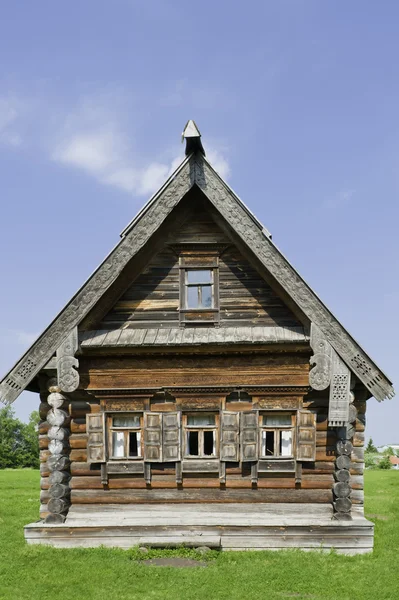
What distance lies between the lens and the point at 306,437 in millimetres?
10422

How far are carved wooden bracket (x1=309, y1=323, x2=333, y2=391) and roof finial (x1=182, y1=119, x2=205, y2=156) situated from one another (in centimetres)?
428

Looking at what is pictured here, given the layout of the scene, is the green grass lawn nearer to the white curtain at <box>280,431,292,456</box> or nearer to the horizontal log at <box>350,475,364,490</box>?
the horizontal log at <box>350,475,364,490</box>

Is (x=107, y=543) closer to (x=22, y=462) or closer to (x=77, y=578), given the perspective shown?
(x=77, y=578)

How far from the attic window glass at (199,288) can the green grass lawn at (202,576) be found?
5.00 m

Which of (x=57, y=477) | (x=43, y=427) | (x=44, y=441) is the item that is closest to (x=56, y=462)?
(x=57, y=477)

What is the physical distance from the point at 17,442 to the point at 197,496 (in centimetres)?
7265

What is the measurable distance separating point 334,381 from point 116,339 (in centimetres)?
452

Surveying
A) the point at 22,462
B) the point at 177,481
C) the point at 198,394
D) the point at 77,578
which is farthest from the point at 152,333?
the point at 22,462

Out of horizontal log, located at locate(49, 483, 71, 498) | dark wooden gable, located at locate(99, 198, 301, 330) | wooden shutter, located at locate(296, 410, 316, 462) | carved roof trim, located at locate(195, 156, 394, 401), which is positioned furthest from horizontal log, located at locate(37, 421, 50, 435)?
carved roof trim, located at locate(195, 156, 394, 401)

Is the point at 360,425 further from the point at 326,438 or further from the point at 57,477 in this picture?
the point at 57,477

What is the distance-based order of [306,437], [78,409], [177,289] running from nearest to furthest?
1. [306,437]
2. [78,409]
3. [177,289]

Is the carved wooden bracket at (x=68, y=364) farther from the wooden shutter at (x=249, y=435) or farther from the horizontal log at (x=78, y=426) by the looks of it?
the wooden shutter at (x=249, y=435)

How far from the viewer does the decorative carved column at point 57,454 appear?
33.8 feet

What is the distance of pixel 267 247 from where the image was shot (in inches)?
400
